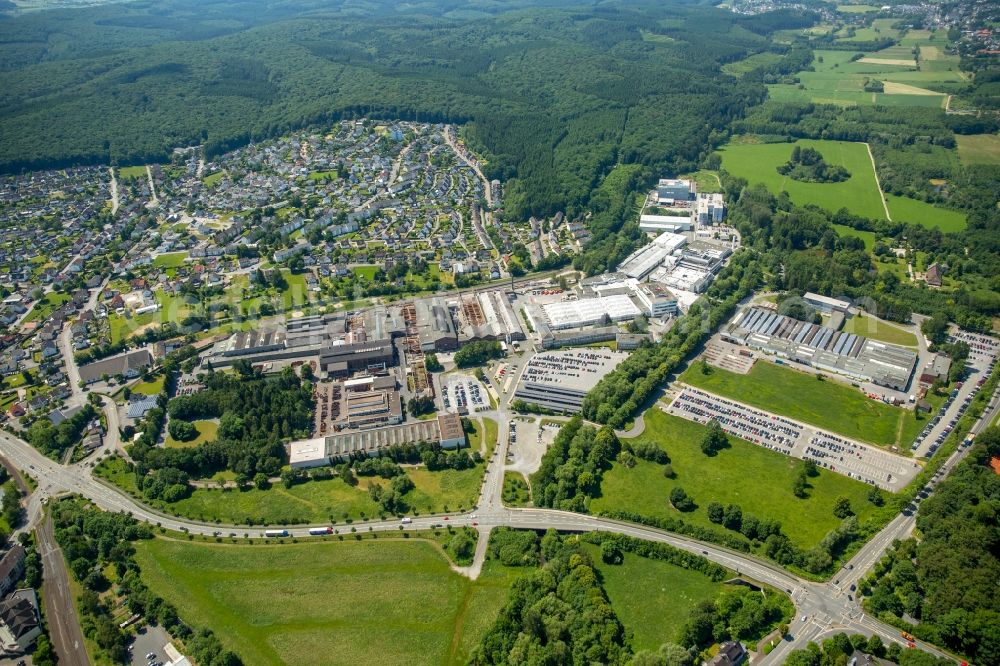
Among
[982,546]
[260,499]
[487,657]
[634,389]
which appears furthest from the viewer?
[634,389]

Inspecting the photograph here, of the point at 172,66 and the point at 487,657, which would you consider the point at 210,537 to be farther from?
the point at 172,66

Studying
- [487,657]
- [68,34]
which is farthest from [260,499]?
[68,34]

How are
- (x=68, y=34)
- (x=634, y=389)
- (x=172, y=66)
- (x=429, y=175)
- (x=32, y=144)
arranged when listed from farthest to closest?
1. (x=68, y=34)
2. (x=172, y=66)
3. (x=32, y=144)
4. (x=429, y=175)
5. (x=634, y=389)

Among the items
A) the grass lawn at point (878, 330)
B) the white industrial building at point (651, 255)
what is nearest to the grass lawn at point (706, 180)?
the white industrial building at point (651, 255)

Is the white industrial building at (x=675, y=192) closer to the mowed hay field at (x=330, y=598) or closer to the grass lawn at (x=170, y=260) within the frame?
the grass lawn at (x=170, y=260)

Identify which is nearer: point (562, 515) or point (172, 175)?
point (562, 515)

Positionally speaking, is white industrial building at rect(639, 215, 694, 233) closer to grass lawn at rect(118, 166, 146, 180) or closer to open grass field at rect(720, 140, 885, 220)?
open grass field at rect(720, 140, 885, 220)

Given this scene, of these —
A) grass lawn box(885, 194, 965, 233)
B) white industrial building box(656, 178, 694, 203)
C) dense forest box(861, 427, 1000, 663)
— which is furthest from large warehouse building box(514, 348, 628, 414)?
grass lawn box(885, 194, 965, 233)

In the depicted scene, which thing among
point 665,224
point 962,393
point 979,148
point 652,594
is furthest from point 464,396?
point 979,148
